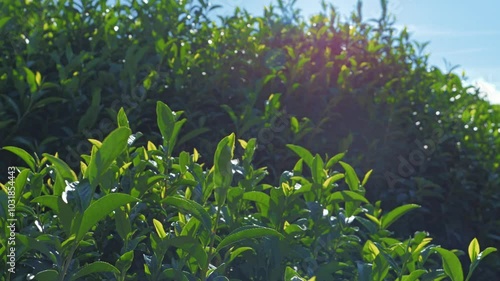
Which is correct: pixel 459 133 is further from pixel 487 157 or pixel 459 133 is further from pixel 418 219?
pixel 418 219

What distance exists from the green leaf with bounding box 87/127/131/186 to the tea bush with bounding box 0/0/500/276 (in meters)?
1.59

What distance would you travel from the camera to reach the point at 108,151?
5.70 ft

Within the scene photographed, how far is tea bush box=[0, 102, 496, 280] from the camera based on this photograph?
181 cm

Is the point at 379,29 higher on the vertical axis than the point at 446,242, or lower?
higher

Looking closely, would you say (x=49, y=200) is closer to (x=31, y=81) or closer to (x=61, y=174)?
(x=61, y=174)

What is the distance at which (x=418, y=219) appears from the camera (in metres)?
4.89

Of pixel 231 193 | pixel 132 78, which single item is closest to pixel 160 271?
pixel 231 193

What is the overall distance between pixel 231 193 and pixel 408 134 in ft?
10.4

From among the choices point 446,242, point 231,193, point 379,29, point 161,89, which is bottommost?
point 446,242

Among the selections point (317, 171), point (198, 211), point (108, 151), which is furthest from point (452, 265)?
point (108, 151)

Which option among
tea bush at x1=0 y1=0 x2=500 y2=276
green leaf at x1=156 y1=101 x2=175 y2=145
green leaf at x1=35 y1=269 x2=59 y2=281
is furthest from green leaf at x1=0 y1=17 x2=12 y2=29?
green leaf at x1=35 y1=269 x2=59 y2=281

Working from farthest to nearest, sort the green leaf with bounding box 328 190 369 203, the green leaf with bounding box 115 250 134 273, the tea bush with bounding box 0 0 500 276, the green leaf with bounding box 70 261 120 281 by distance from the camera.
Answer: the tea bush with bounding box 0 0 500 276, the green leaf with bounding box 328 190 369 203, the green leaf with bounding box 115 250 134 273, the green leaf with bounding box 70 261 120 281

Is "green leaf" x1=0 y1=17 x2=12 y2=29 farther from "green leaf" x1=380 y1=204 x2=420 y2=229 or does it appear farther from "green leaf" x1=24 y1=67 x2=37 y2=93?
"green leaf" x1=380 y1=204 x2=420 y2=229

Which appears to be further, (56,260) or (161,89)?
(161,89)
